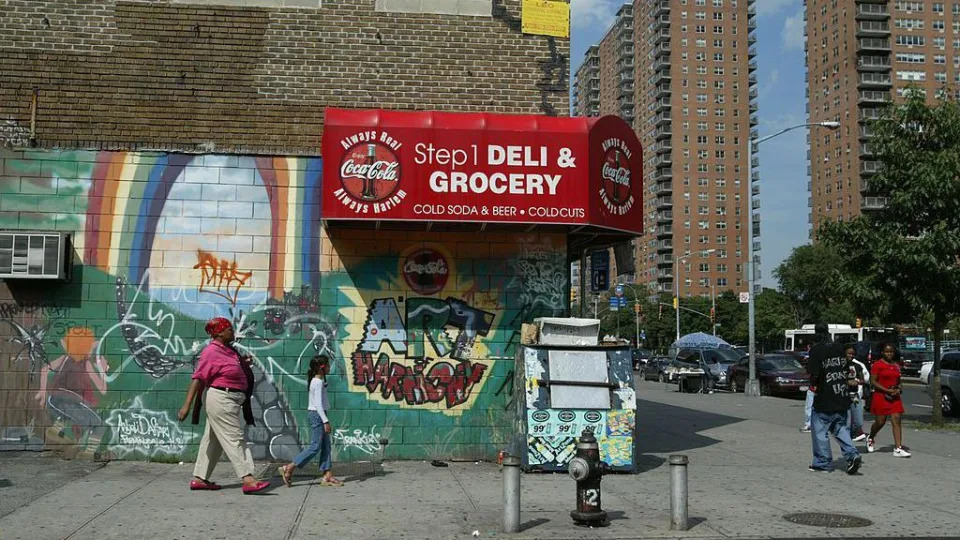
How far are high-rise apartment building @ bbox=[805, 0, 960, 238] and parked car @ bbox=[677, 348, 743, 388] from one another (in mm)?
77677

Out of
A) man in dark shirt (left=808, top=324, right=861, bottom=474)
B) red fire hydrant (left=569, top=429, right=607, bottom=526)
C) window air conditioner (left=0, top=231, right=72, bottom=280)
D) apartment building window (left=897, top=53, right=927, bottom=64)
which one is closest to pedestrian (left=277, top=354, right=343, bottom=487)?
red fire hydrant (left=569, top=429, right=607, bottom=526)

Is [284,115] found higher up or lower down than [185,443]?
higher up

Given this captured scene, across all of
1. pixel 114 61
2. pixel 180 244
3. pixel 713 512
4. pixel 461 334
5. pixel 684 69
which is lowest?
pixel 713 512

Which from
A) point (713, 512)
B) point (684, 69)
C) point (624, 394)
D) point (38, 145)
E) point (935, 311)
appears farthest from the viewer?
point (684, 69)

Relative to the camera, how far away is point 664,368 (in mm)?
39562

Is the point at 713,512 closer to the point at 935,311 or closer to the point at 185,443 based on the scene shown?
the point at 185,443

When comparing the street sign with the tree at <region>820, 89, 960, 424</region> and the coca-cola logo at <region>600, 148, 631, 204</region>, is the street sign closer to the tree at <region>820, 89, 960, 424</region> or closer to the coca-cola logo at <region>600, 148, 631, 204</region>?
the coca-cola logo at <region>600, 148, 631, 204</region>

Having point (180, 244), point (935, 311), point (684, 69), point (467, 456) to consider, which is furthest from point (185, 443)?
point (684, 69)

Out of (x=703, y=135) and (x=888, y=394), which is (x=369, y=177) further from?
(x=703, y=135)

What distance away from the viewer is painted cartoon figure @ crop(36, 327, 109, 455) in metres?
10.4

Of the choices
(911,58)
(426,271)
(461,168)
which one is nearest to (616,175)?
(461,168)

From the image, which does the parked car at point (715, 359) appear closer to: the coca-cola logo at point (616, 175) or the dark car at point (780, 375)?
the dark car at point (780, 375)

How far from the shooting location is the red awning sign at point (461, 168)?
10039mm

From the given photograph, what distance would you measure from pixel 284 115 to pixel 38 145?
3092 mm
